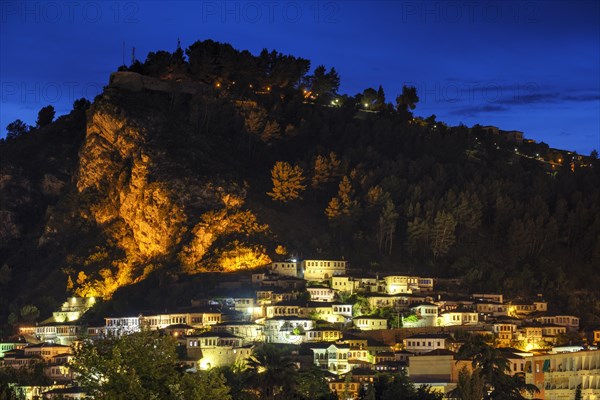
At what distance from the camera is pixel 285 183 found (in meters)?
100

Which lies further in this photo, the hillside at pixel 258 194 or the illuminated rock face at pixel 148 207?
the hillside at pixel 258 194

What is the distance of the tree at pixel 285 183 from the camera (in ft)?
329

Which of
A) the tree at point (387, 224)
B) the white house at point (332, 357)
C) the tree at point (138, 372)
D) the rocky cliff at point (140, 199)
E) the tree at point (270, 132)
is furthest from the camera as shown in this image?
the tree at point (270, 132)

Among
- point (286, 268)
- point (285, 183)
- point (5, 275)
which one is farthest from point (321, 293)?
point (5, 275)

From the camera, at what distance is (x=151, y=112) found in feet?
348

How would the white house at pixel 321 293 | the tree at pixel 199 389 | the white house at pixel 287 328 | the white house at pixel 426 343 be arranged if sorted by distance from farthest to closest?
1. the white house at pixel 321 293
2. the white house at pixel 287 328
3. the white house at pixel 426 343
4. the tree at pixel 199 389

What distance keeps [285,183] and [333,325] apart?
19.4 meters

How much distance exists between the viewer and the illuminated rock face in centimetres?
9381

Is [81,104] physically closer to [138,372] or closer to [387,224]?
[387,224]

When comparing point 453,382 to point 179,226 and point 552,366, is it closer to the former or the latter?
point 552,366

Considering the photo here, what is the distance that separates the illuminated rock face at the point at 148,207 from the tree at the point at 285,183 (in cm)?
333

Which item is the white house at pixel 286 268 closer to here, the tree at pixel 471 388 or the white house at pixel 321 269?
the white house at pixel 321 269

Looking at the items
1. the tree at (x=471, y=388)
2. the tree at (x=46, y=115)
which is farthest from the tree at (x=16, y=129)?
the tree at (x=471, y=388)

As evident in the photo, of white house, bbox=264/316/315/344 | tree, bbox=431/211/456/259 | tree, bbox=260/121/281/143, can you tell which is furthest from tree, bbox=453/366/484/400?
tree, bbox=260/121/281/143
